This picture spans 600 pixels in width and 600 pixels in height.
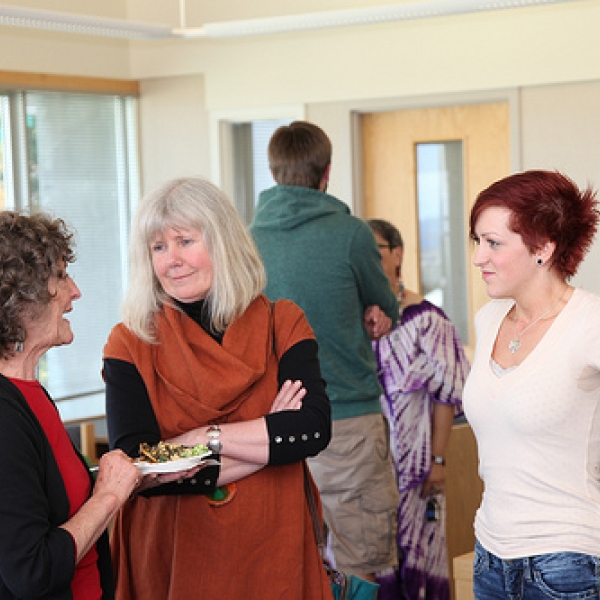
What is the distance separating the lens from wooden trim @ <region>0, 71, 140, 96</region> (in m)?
6.30

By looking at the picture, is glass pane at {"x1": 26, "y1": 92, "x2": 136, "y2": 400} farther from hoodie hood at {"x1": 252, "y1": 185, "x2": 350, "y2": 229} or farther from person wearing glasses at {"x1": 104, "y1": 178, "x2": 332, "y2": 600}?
person wearing glasses at {"x1": 104, "y1": 178, "x2": 332, "y2": 600}

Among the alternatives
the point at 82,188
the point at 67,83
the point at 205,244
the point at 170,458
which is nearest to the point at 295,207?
the point at 205,244

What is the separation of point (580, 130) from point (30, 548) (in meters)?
4.43

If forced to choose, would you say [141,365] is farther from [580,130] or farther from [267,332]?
[580,130]

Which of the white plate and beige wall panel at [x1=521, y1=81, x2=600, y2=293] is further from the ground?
beige wall panel at [x1=521, y1=81, x2=600, y2=293]

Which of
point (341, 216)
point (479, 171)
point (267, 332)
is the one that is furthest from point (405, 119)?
point (267, 332)

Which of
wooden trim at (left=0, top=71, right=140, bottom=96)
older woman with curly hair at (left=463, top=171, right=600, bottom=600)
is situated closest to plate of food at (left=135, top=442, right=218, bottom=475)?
older woman with curly hair at (left=463, top=171, right=600, bottom=600)

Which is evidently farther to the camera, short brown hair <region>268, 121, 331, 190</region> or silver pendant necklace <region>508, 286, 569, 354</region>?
short brown hair <region>268, 121, 331, 190</region>

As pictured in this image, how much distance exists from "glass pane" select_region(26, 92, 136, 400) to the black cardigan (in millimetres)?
4725

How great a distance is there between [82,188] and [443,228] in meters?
2.28

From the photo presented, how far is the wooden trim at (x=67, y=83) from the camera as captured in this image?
6.30 meters

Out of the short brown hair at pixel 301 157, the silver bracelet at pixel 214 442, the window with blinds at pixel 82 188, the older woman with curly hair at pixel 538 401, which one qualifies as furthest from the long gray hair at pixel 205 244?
the window with blinds at pixel 82 188

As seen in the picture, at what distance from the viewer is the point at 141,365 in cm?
242

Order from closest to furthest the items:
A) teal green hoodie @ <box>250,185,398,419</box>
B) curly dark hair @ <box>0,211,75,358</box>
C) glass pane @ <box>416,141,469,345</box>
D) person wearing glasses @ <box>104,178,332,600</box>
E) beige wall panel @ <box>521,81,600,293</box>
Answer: curly dark hair @ <box>0,211,75,358</box> → person wearing glasses @ <box>104,178,332,600</box> → teal green hoodie @ <box>250,185,398,419</box> → beige wall panel @ <box>521,81,600,293</box> → glass pane @ <box>416,141,469,345</box>
